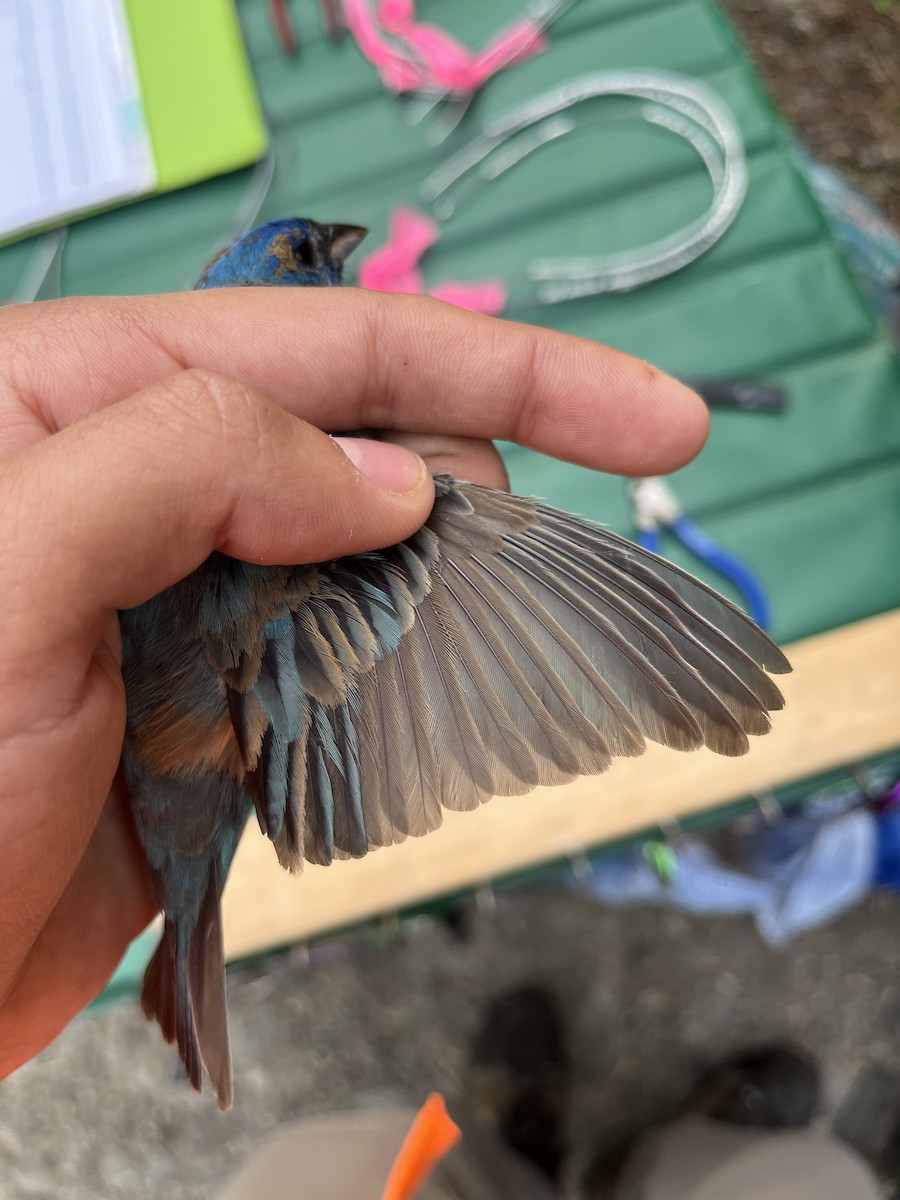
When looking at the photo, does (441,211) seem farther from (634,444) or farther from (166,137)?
(634,444)

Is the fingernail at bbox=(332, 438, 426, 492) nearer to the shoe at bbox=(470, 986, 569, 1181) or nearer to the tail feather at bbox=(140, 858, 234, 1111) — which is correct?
the tail feather at bbox=(140, 858, 234, 1111)

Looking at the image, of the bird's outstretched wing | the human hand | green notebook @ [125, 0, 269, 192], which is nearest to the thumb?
the human hand

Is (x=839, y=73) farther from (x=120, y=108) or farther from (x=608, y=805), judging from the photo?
(x=608, y=805)

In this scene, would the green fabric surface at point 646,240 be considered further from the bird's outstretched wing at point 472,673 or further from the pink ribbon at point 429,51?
the bird's outstretched wing at point 472,673

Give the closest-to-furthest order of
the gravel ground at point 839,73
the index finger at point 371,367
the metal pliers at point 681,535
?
the index finger at point 371,367, the metal pliers at point 681,535, the gravel ground at point 839,73

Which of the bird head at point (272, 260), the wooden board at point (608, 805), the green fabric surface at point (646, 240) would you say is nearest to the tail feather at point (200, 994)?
the wooden board at point (608, 805)

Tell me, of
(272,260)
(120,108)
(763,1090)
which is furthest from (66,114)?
(763,1090)

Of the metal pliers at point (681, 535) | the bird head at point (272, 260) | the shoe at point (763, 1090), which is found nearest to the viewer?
the bird head at point (272, 260)
